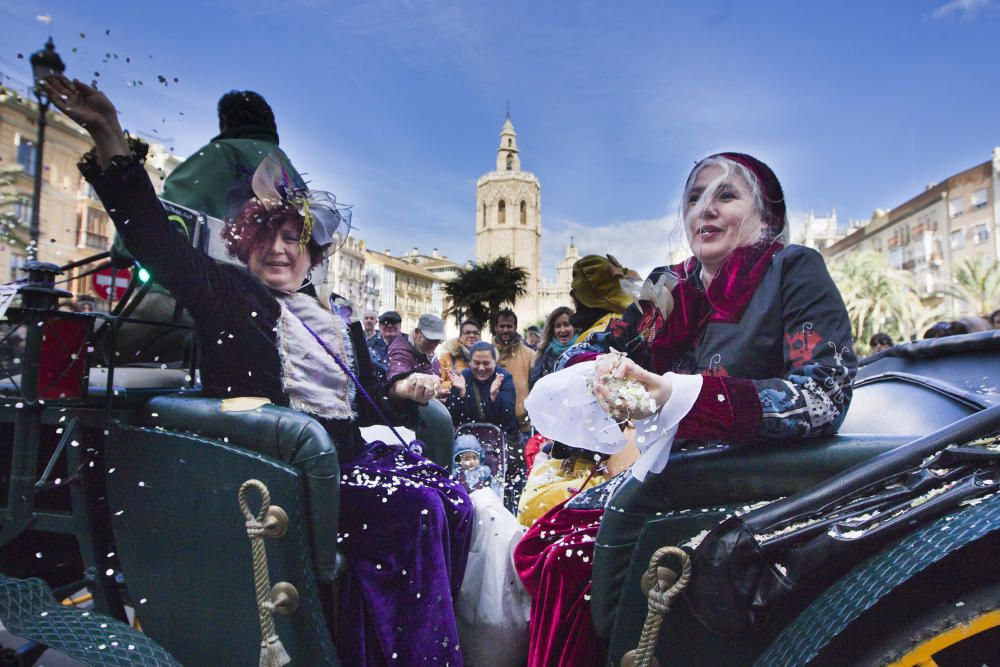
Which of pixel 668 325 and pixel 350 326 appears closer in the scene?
pixel 668 325

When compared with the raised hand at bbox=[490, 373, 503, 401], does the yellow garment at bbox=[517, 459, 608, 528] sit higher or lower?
lower

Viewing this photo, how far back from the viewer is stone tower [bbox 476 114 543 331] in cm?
6956

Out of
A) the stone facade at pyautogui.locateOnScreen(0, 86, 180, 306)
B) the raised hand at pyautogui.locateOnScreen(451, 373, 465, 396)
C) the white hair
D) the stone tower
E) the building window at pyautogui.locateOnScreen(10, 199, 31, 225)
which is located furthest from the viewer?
the stone tower

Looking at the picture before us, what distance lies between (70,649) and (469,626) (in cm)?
103

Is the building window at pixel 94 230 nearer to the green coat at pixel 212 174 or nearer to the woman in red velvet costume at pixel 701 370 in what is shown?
the green coat at pixel 212 174

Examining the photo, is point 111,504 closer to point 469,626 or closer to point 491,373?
point 469,626

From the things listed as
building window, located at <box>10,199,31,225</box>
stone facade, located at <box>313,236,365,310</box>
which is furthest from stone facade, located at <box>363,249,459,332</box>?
building window, located at <box>10,199,31,225</box>

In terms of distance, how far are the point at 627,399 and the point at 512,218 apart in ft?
230

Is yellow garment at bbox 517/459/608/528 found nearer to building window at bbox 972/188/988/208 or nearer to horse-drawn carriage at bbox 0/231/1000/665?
horse-drawn carriage at bbox 0/231/1000/665

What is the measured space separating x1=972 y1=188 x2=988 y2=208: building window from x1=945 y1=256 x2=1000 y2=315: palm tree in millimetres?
3505

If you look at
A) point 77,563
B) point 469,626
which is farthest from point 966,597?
point 77,563

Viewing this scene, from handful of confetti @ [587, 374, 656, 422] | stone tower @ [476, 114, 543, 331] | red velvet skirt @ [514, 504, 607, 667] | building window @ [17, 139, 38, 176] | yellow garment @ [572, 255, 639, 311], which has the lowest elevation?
red velvet skirt @ [514, 504, 607, 667]

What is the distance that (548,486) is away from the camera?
2176 mm

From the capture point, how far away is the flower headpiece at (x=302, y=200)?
2.03 meters
